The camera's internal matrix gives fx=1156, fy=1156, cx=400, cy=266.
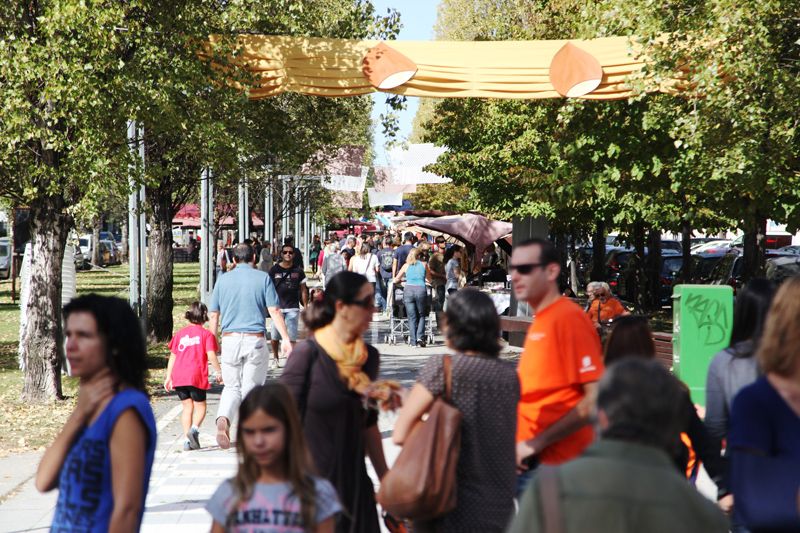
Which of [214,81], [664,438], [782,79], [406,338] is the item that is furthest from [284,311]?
[664,438]

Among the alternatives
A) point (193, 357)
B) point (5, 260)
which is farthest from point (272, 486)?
point (5, 260)

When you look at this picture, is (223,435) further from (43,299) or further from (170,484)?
(43,299)

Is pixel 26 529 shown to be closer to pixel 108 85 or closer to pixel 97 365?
pixel 97 365

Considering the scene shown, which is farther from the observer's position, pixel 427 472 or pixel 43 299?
pixel 43 299

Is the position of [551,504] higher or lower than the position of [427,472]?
higher

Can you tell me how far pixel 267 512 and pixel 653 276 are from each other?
27681 millimetres

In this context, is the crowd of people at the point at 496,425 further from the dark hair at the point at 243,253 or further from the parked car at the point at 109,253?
the parked car at the point at 109,253

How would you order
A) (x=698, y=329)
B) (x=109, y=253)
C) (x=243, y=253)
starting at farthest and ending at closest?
(x=109, y=253) → (x=698, y=329) → (x=243, y=253)

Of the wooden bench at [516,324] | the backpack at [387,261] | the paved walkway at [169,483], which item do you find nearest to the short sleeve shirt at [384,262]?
the backpack at [387,261]

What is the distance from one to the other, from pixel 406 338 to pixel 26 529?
14.7 meters

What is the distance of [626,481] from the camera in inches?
101

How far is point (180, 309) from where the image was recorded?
30938 millimetres

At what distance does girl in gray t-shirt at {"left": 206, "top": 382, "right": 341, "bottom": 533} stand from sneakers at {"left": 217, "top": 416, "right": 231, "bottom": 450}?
20.0ft

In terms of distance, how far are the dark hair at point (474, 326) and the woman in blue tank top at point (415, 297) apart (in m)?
15.5
